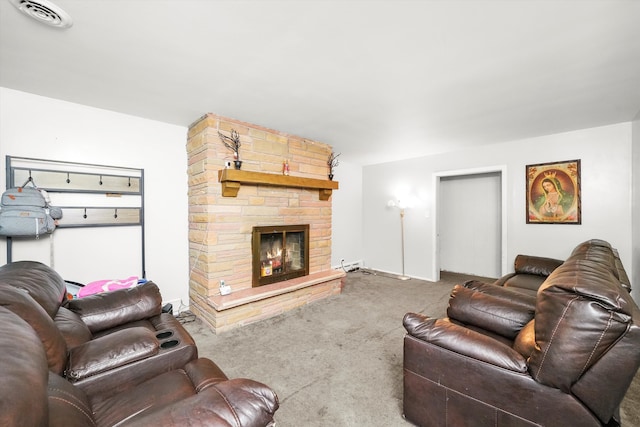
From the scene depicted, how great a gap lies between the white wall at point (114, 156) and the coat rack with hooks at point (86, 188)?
0.06 meters

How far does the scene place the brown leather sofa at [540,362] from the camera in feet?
3.32

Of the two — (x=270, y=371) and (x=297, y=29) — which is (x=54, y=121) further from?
(x=270, y=371)

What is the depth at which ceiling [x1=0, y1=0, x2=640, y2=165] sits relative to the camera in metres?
1.45

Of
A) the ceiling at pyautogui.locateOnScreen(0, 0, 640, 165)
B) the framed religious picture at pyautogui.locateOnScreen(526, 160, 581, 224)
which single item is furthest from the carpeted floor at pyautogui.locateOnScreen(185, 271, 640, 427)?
the ceiling at pyautogui.locateOnScreen(0, 0, 640, 165)

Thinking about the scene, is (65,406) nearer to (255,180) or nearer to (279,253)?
(255,180)

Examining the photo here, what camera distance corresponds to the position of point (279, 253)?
3.65m

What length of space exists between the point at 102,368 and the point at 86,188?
7.35ft

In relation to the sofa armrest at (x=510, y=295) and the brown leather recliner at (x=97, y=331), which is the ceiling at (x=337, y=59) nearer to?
the brown leather recliner at (x=97, y=331)

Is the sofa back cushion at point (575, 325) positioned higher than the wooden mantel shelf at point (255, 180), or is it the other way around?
the wooden mantel shelf at point (255, 180)

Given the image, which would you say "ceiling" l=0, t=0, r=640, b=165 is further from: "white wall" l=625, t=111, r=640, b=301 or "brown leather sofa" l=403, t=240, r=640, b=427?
"brown leather sofa" l=403, t=240, r=640, b=427

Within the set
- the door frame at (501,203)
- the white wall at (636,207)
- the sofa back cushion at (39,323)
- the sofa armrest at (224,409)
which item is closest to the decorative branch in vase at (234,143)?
the sofa back cushion at (39,323)

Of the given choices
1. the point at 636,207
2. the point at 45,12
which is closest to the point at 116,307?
the point at 45,12


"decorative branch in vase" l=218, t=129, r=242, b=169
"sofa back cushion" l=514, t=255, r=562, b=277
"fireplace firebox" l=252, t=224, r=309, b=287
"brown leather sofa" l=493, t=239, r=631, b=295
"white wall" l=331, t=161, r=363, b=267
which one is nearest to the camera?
"brown leather sofa" l=493, t=239, r=631, b=295

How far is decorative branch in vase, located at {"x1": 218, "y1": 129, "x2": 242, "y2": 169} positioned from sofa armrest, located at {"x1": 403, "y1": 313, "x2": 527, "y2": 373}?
2397 millimetres
